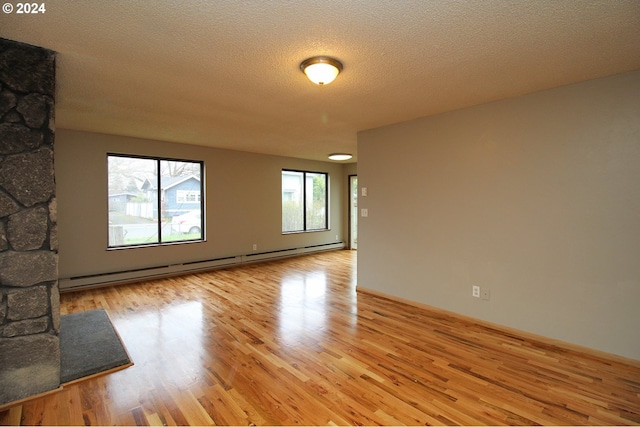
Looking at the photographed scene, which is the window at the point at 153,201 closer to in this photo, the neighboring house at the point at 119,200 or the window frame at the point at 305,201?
the neighboring house at the point at 119,200

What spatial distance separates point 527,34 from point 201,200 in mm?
5336

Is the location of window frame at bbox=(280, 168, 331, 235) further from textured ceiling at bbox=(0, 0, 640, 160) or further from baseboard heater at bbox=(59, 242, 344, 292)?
textured ceiling at bbox=(0, 0, 640, 160)

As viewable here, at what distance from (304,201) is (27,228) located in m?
5.87

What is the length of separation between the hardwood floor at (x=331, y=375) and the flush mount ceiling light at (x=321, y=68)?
2221 millimetres

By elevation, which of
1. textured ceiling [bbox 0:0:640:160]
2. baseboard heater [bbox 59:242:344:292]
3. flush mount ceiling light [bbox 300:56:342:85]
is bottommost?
baseboard heater [bbox 59:242:344:292]

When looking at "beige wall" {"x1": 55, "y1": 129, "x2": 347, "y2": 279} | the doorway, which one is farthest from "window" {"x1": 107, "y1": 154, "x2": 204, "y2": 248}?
the doorway

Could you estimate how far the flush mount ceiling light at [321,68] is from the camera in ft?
7.19

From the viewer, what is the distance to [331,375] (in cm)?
229

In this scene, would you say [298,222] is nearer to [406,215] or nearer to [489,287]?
[406,215]

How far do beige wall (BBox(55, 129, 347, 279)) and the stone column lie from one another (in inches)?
114

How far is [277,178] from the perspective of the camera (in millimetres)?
6910

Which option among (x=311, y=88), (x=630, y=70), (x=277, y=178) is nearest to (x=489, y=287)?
(x=630, y=70)

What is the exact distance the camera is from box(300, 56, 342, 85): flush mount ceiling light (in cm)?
219

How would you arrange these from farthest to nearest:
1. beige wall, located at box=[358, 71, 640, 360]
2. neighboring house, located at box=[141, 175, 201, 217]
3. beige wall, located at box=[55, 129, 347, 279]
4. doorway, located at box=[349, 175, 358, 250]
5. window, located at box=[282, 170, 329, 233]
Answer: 1. doorway, located at box=[349, 175, 358, 250]
2. window, located at box=[282, 170, 329, 233]
3. neighboring house, located at box=[141, 175, 201, 217]
4. beige wall, located at box=[55, 129, 347, 279]
5. beige wall, located at box=[358, 71, 640, 360]
